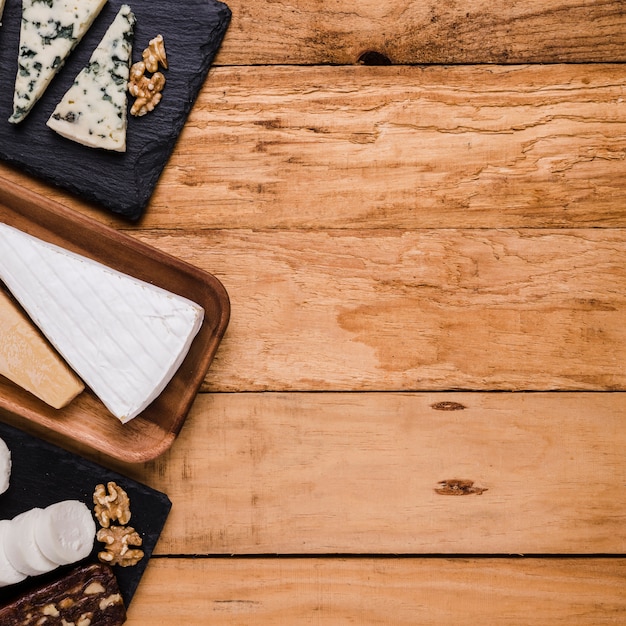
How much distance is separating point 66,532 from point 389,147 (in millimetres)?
685

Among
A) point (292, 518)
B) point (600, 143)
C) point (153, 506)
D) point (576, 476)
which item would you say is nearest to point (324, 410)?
point (292, 518)

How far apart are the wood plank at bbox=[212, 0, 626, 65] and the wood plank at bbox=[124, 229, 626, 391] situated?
250 mm

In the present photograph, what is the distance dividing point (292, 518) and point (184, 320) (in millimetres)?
332

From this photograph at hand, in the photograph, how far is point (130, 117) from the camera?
834 millimetres

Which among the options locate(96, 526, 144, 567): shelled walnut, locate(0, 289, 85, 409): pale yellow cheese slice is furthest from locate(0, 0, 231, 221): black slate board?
locate(96, 526, 144, 567): shelled walnut

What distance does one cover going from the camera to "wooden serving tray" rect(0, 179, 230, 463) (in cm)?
80

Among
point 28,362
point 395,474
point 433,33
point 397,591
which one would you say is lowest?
point 397,591

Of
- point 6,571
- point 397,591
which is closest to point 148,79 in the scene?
point 6,571

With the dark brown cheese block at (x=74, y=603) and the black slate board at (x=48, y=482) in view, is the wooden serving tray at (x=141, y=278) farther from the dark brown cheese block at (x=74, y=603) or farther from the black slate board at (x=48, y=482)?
the dark brown cheese block at (x=74, y=603)

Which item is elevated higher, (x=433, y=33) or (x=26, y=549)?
(x=433, y=33)

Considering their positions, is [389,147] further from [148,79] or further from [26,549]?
[26,549]

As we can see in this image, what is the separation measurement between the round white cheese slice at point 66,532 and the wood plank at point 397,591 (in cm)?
11

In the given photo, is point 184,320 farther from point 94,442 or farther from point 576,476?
point 576,476

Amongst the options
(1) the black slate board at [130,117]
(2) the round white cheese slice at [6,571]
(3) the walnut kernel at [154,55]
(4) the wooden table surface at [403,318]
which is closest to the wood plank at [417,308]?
(4) the wooden table surface at [403,318]
